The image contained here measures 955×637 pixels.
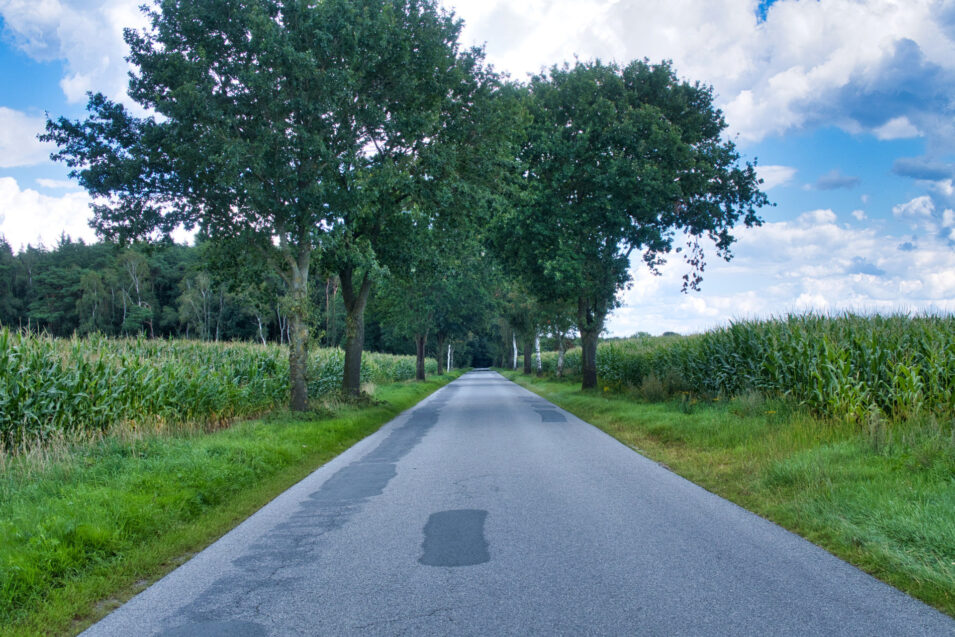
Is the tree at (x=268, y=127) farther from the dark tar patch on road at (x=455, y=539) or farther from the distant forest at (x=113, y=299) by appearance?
the distant forest at (x=113, y=299)

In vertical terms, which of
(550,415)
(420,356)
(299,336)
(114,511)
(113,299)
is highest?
(113,299)

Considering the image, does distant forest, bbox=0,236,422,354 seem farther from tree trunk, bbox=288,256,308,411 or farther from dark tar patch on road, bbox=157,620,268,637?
dark tar patch on road, bbox=157,620,268,637

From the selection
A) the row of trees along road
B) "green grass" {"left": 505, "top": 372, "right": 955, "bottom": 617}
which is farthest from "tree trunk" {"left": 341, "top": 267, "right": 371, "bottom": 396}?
"green grass" {"left": 505, "top": 372, "right": 955, "bottom": 617}

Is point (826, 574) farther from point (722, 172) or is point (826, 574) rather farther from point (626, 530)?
point (722, 172)

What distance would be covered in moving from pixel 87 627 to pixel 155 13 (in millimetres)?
14351

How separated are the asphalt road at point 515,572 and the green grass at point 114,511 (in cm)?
35

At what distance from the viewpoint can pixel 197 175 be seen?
1434 centimetres

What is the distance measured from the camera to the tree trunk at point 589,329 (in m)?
24.8

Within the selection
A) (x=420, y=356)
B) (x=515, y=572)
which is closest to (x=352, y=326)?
(x=515, y=572)

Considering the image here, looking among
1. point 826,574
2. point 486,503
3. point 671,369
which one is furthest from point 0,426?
point 671,369

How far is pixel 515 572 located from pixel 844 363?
8.15m

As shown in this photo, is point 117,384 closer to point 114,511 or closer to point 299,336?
point 299,336

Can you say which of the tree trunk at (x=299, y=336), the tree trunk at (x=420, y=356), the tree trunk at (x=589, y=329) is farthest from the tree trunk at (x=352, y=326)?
the tree trunk at (x=420, y=356)

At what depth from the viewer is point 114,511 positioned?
5867 mm
